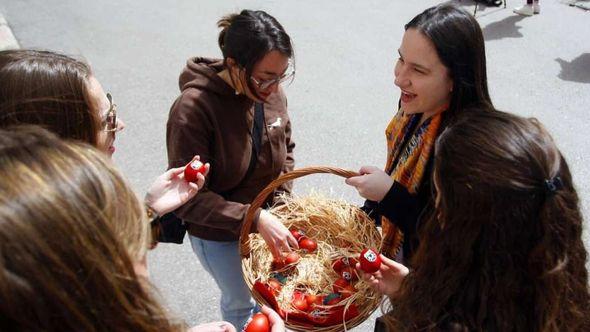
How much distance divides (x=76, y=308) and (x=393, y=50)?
15.4ft

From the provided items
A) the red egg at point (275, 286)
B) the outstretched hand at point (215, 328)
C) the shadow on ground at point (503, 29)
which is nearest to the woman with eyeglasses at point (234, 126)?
the red egg at point (275, 286)

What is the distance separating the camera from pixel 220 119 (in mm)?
1790

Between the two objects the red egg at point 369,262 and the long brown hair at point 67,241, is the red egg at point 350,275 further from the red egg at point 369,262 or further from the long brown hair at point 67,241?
the long brown hair at point 67,241

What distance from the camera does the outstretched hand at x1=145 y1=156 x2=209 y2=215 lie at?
66.9 inches

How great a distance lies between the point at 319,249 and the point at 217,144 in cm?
68

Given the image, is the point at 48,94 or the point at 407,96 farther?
the point at 407,96

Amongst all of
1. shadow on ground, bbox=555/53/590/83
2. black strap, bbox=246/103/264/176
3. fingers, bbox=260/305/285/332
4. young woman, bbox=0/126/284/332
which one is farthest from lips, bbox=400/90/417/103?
shadow on ground, bbox=555/53/590/83

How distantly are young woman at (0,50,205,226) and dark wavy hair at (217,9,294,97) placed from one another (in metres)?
0.48

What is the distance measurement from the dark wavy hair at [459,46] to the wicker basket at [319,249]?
50 cm

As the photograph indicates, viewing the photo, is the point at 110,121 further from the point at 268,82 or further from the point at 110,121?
the point at 268,82

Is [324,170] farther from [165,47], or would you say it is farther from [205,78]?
[165,47]

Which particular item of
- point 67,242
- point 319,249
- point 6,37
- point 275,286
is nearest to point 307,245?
point 319,249

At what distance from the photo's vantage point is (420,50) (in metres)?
1.67

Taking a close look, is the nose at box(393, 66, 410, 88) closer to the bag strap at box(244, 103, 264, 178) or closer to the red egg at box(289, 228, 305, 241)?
the bag strap at box(244, 103, 264, 178)
